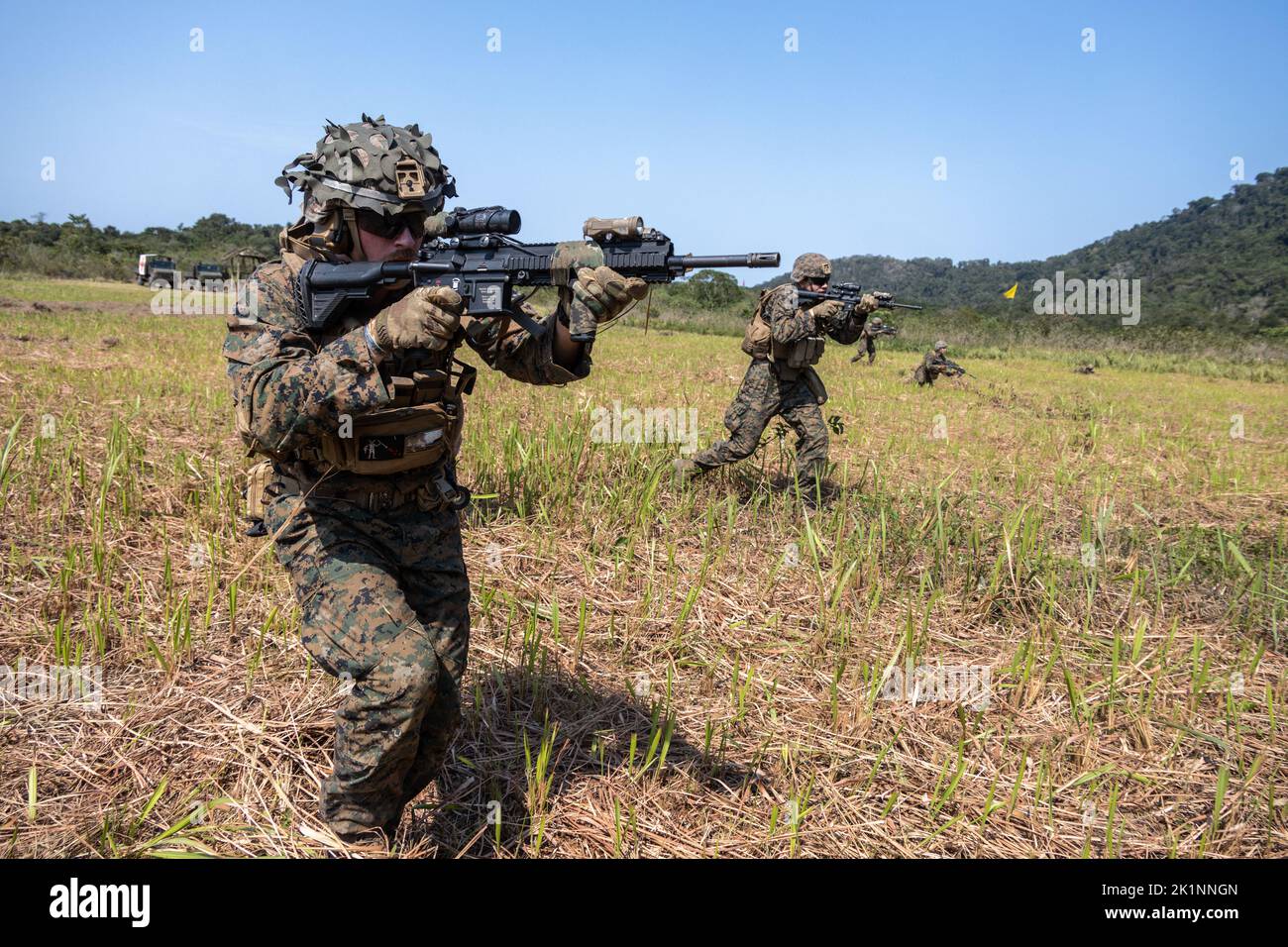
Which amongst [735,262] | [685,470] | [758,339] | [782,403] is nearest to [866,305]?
[758,339]

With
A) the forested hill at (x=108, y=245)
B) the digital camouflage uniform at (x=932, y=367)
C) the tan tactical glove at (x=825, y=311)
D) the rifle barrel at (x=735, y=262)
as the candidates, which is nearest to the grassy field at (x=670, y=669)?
the rifle barrel at (x=735, y=262)

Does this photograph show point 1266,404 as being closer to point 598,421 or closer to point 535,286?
point 598,421

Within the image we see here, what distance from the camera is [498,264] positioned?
2.95 meters

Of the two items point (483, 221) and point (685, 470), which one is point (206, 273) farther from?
point (483, 221)

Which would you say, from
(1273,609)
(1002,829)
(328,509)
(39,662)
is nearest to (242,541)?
(39,662)

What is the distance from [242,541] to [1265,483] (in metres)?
7.38

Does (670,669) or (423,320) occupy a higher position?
(423,320)

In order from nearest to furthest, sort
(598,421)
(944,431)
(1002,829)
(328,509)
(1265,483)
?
(328,509), (1002,829), (598,421), (1265,483), (944,431)

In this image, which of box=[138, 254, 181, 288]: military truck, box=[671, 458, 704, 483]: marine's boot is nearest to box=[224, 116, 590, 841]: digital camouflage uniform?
box=[671, 458, 704, 483]: marine's boot

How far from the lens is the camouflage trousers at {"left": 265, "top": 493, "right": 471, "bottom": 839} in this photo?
1.94m

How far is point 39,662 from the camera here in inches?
109

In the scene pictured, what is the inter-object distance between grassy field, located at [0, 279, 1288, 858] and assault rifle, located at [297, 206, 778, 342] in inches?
42.4

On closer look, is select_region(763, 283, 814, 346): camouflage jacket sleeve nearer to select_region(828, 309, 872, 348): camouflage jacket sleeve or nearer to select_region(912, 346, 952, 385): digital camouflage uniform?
select_region(828, 309, 872, 348): camouflage jacket sleeve

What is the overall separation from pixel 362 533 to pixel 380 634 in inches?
15.6
